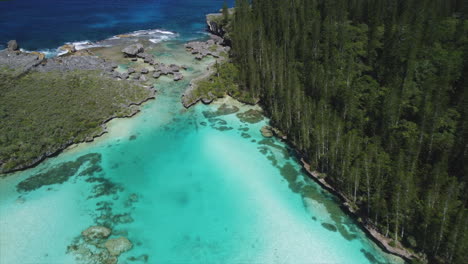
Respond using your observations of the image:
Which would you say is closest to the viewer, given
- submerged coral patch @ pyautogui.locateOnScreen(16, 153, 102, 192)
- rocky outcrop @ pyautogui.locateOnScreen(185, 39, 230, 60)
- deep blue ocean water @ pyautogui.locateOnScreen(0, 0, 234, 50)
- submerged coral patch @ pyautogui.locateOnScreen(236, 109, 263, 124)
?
submerged coral patch @ pyautogui.locateOnScreen(16, 153, 102, 192)

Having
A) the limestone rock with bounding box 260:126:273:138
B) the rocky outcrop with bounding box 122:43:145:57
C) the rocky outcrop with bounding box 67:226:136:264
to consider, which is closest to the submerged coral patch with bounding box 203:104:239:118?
the limestone rock with bounding box 260:126:273:138

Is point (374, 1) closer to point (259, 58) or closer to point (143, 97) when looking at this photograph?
point (259, 58)

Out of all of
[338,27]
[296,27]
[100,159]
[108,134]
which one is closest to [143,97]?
[108,134]

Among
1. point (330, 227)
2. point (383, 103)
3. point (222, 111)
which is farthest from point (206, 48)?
point (330, 227)

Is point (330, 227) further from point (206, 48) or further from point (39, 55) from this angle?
point (39, 55)

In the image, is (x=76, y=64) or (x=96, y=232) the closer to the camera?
(x=96, y=232)

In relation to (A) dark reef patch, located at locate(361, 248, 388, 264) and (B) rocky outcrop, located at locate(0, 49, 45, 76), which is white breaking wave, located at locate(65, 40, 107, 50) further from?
(A) dark reef patch, located at locate(361, 248, 388, 264)

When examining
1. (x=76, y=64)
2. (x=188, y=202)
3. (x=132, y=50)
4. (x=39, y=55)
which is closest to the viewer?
(x=188, y=202)
